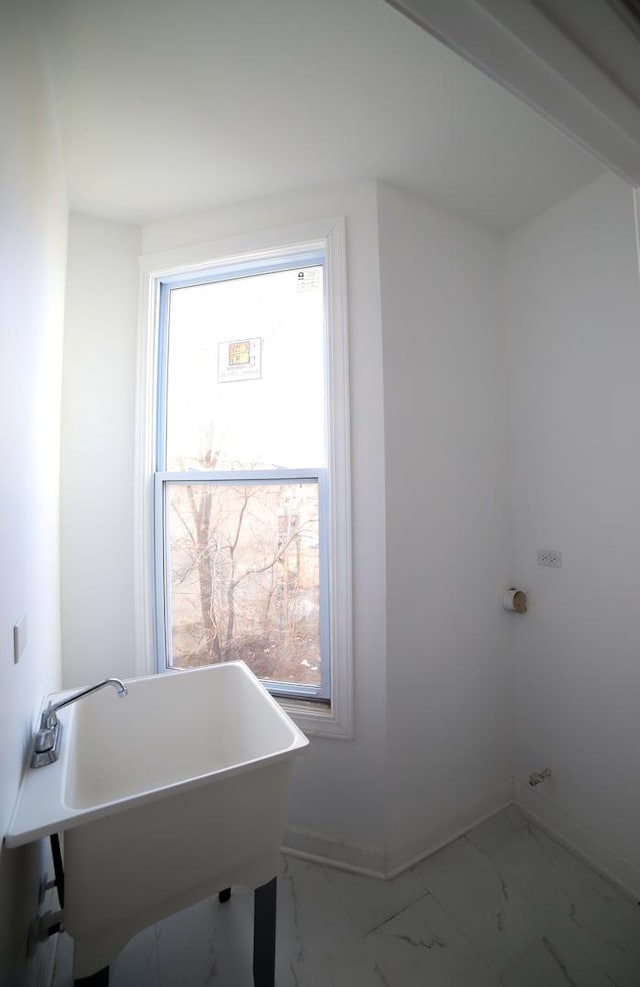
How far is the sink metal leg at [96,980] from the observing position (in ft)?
2.87

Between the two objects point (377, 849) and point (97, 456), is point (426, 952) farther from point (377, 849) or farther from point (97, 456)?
point (97, 456)

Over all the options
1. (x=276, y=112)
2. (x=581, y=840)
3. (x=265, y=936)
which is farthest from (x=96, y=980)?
(x=276, y=112)

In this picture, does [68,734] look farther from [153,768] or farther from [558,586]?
[558,586]

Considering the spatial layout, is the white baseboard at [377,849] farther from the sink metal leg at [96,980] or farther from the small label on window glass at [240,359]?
the small label on window glass at [240,359]

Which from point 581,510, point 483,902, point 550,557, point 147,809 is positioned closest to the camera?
point 147,809

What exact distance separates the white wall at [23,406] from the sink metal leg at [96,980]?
0.13 meters

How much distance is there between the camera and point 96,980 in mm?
892

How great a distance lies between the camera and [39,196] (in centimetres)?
117

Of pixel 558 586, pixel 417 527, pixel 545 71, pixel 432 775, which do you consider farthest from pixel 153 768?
pixel 545 71

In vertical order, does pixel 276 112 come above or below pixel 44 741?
above

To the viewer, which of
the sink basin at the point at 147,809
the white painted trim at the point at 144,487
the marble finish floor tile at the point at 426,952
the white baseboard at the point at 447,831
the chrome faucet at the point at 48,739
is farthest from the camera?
the white painted trim at the point at 144,487

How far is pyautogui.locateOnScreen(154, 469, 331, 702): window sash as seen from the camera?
1661 mm

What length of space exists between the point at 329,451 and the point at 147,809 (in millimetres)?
1184

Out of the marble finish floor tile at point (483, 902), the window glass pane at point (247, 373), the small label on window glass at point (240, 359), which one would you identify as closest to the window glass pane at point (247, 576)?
the window glass pane at point (247, 373)
